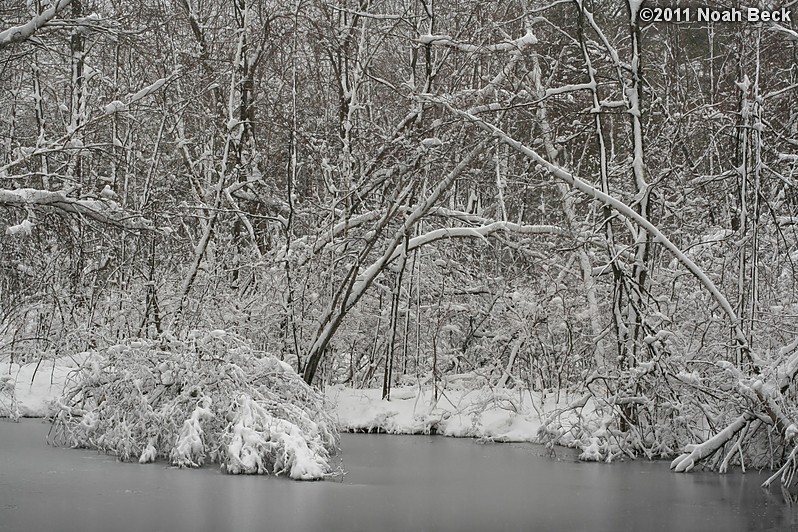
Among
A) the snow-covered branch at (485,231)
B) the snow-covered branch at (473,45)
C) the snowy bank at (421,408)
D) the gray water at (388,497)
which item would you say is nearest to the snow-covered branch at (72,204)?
the snowy bank at (421,408)

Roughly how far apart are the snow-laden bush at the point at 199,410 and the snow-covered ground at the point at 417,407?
2.49 metres

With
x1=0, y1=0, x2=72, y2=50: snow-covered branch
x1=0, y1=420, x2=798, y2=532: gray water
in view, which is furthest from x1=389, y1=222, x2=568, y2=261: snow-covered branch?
x1=0, y1=0, x2=72, y2=50: snow-covered branch

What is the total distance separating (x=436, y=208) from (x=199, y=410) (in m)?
7.10

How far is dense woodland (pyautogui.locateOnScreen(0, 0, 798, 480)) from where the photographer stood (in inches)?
528

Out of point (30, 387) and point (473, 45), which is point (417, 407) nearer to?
point (473, 45)

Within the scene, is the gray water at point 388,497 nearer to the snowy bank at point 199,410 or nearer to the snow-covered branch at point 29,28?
the snowy bank at point 199,410

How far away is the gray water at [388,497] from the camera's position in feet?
26.4

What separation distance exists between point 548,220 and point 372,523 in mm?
13989

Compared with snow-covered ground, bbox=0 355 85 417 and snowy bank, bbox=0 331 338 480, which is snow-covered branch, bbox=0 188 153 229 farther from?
snow-covered ground, bbox=0 355 85 417

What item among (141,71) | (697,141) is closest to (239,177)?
(141,71)

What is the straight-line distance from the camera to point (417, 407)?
16500 mm

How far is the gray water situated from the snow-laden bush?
0.32 m

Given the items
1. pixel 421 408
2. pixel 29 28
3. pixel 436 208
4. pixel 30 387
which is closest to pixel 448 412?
pixel 421 408

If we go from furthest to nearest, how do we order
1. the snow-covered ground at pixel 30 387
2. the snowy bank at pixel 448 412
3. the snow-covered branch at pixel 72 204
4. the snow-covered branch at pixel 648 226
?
the snow-covered ground at pixel 30 387 < the snowy bank at pixel 448 412 < the snow-covered branch at pixel 72 204 < the snow-covered branch at pixel 648 226
